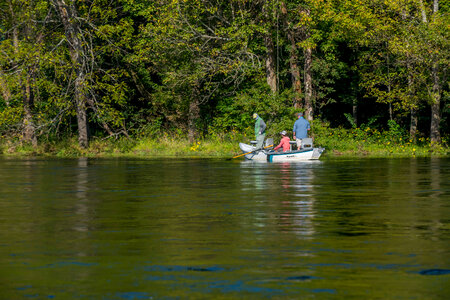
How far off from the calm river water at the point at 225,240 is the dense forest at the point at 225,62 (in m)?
19.6

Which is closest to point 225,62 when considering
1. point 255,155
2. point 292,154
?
point 255,155

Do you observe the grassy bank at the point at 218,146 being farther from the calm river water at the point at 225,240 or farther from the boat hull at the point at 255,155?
the calm river water at the point at 225,240

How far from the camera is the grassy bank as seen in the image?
40906mm

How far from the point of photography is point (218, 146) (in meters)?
42.3

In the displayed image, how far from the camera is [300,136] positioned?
3638 centimetres

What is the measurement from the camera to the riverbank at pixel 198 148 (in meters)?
40.8

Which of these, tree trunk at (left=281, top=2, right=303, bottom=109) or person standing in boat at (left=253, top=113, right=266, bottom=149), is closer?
person standing in boat at (left=253, top=113, right=266, bottom=149)

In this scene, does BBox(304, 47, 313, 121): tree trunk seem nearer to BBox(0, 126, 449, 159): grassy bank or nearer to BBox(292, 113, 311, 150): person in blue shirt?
A: BBox(0, 126, 449, 159): grassy bank

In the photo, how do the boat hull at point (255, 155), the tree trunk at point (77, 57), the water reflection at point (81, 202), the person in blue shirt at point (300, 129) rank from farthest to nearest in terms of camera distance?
the tree trunk at point (77, 57) → the boat hull at point (255, 155) → the person in blue shirt at point (300, 129) → the water reflection at point (81, 202)

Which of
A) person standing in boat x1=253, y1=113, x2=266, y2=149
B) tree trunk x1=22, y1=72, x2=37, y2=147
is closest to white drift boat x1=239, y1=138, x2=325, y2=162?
person standing in boat x1=253, y1=113, x2=266, y2=149

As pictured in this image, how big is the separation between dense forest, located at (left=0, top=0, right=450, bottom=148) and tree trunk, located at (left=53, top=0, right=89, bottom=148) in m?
0.07

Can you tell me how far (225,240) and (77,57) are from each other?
105 ft

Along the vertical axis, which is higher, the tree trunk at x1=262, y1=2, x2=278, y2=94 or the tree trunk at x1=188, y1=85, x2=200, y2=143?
the tree trunk at x1=262, y1=2, x2=278, y2=94

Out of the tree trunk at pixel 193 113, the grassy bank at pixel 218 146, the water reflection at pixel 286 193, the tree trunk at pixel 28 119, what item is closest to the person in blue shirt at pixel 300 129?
the grassy bank at pixel 218 146
